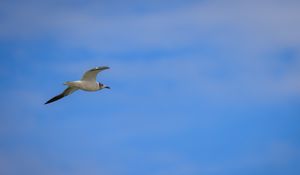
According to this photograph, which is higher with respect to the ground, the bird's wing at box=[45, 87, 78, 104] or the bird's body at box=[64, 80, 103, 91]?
the bird's wing at box=[45, 87, 78, 104]

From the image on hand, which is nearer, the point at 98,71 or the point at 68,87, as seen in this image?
the point at 98,71

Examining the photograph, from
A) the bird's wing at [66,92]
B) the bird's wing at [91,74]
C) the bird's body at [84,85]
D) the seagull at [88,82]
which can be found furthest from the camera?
the bird's wing at [66,92]

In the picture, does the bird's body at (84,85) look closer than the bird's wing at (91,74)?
No

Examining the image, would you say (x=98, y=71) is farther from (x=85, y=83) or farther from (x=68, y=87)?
(x=68, y=87)

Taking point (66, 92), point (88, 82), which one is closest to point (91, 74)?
point (88, 82)

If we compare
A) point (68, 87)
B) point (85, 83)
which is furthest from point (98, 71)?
point (68, 87)

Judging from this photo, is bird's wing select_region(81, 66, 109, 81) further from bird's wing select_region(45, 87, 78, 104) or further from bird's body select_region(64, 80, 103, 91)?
bird's wing select_region(45, 87, 78, 104)

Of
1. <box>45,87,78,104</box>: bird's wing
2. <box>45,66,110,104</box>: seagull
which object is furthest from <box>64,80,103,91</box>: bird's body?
<box>45,87,78,104</box>: bird's wing

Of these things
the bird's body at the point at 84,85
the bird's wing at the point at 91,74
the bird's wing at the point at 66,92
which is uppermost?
the bird's wing at the point at 66,92

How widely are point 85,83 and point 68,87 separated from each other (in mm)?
3028

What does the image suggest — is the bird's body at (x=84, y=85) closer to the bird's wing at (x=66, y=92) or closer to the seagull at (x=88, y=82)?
the seagull at (x=88, y=82)

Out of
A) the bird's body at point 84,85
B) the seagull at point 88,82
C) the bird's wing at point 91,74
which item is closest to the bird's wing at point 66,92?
the seagull at point 88,82

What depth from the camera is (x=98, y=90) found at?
1711 inches

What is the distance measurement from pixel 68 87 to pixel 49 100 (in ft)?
4.83
